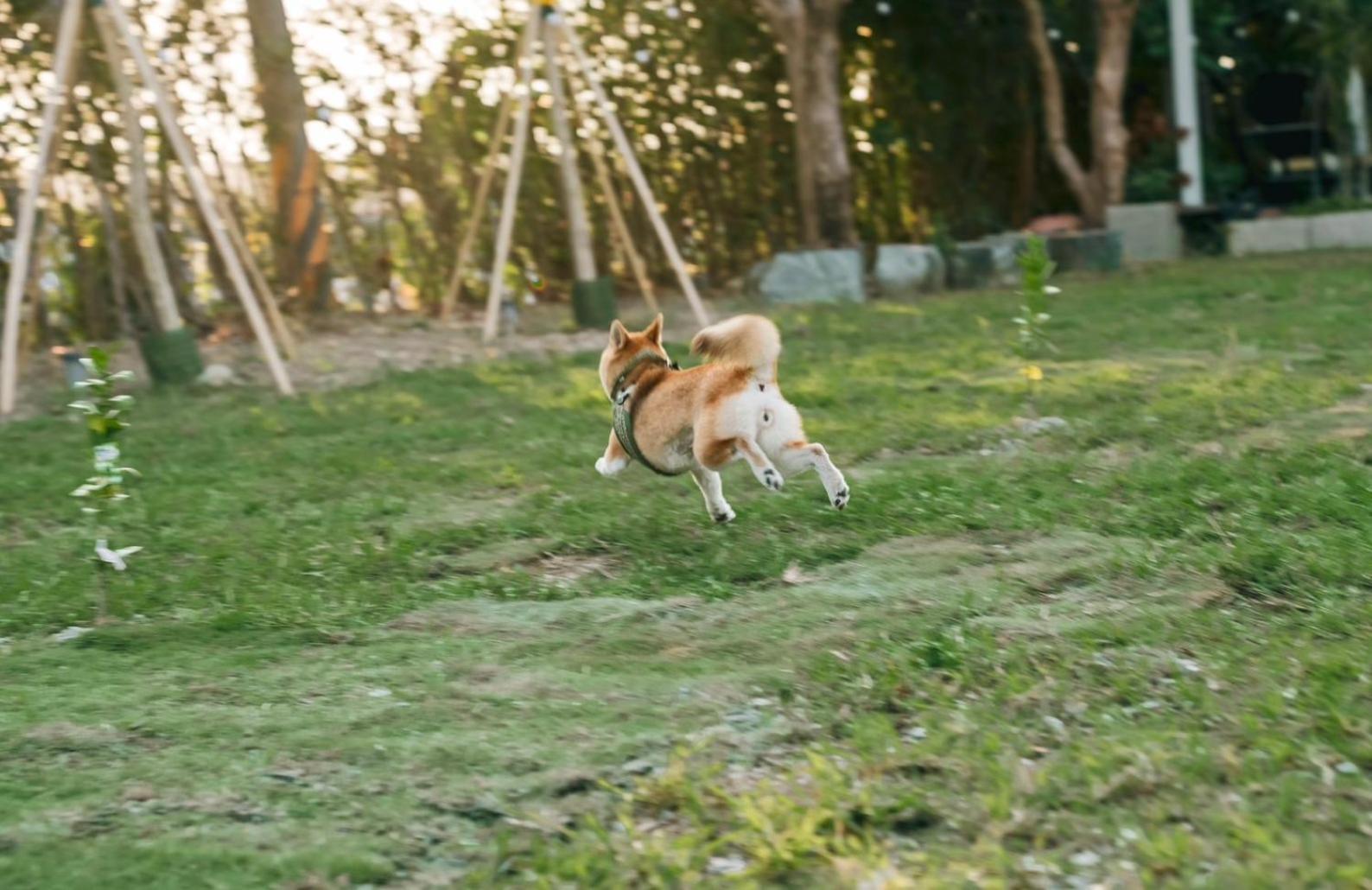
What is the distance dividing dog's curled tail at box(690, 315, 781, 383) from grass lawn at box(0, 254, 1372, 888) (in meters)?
0.63

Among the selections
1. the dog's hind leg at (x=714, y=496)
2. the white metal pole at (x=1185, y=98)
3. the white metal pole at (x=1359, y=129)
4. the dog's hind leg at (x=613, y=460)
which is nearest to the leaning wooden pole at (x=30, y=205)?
the dog's hind leg at (x=613, y=460)

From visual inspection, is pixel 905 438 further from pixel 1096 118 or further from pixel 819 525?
pixel 1096 118

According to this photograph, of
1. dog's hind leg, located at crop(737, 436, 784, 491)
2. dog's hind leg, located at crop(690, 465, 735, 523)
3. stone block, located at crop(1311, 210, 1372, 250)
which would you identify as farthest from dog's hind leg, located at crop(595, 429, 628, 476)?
stone block, located at crop(1311, 210, 1372, 250)

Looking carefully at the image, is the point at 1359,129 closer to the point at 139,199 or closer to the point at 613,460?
the point at 139,199

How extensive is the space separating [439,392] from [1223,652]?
5.80m

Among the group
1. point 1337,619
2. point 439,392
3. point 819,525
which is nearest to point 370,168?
point 439,392

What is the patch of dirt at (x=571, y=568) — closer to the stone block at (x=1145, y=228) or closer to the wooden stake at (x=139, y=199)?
the wooden stake at (x=139, y=199)

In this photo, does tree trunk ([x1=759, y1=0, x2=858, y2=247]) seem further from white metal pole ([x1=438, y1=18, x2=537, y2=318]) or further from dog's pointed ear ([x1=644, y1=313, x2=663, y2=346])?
dog's pointed ear ([x1=644, y1=313, x2=663, y2=346])

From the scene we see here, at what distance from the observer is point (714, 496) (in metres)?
5.46

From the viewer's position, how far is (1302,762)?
3.19 metres

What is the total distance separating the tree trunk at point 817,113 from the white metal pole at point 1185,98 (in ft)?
10.3

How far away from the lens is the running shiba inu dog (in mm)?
4848

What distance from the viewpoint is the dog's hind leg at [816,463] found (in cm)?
498

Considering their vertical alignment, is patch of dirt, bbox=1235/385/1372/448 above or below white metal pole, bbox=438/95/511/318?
below
